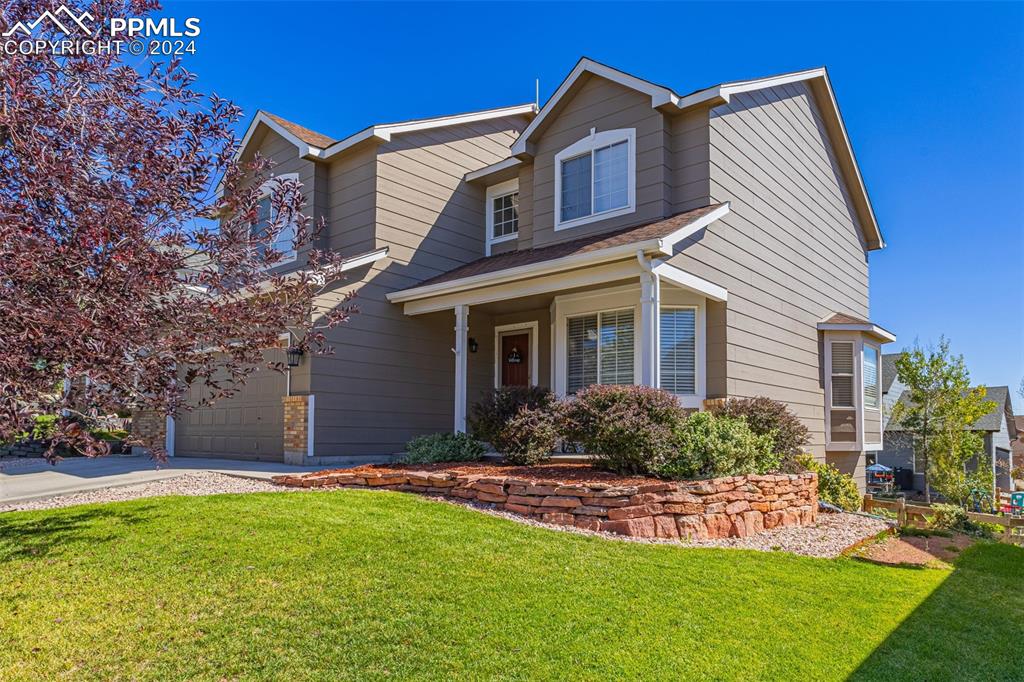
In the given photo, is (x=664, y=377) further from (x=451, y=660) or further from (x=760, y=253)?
(x=451, y=660)

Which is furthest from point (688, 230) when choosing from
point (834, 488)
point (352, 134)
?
point (352, 134)

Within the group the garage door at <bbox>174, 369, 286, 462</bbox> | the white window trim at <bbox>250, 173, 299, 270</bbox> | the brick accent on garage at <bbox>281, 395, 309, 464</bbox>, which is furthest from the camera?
the garage door at <bbox>174, 369, 286, 462</bbox>

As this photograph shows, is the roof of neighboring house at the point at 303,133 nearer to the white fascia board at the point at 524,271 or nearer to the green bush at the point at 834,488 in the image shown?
the white fascia board at the point at 524,271

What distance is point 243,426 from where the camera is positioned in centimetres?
1309

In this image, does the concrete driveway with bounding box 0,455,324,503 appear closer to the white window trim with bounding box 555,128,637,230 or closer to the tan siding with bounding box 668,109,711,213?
the white window trim with bounding box 555,128,637,230

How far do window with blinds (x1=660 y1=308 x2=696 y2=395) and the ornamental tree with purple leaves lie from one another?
673 cm

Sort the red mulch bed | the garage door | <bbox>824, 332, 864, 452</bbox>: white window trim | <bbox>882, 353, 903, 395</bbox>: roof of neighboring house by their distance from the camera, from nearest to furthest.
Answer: the red mulch bed → the garage door → <bbox>824, 332, 864, 452</bbox>: white window trim → <bbox>882, 353, 903, 395</bbox>: roof of neighboring house

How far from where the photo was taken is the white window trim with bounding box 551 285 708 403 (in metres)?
10.6

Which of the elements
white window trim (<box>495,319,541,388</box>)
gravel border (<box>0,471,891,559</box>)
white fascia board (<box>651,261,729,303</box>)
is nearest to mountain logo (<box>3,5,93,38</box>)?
gravel border (<box>0,471,891,559</box>)

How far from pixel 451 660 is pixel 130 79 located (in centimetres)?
423

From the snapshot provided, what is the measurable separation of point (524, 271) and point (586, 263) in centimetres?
116

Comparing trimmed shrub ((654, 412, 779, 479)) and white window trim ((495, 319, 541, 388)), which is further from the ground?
white window trim ((495, 319, 541, 388))

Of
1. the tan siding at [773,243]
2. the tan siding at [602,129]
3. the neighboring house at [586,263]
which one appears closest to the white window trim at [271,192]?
the neighboring house at [586,263]

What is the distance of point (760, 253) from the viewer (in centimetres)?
1191
